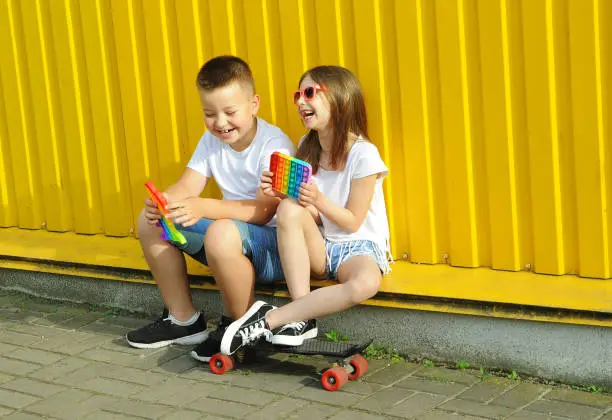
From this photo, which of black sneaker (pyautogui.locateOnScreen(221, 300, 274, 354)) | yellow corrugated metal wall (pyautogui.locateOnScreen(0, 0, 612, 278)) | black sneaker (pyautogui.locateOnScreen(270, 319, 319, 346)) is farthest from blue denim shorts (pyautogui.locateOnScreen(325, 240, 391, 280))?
black sneaker (pyautogui.locateOnScreen(221, 300, 274, 354))

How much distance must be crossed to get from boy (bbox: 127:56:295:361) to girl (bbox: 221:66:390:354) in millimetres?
216

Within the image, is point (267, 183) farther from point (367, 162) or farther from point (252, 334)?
point (252, 334)

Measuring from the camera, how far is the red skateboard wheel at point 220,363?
14.3 feet

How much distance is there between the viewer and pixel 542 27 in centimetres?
395

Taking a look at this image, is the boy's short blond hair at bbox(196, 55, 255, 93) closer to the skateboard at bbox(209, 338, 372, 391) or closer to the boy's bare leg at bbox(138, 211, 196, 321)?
the boy's bare leg at bbox(138, 211, 196, 321)

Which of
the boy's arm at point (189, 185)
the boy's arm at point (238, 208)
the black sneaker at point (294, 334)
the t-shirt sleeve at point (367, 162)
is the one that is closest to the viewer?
the black sneaker at point (294, 334)

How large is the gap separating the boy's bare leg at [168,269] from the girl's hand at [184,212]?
26 centimetres

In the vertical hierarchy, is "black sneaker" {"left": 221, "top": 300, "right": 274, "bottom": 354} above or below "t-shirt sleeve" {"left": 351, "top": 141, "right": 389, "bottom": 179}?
below

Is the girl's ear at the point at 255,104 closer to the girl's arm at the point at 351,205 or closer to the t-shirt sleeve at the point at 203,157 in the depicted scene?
the t-shirt sleeve at the point at 203,157

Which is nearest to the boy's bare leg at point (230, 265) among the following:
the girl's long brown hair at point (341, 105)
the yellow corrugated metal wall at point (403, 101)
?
the girl's long brown hair at point (341, 105)

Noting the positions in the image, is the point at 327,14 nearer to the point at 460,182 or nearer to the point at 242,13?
the point at 242,13

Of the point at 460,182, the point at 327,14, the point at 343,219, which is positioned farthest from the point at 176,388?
the point at 327,14

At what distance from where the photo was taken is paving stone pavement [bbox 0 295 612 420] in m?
3.85

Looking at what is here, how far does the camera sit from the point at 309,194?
13.9 ft
